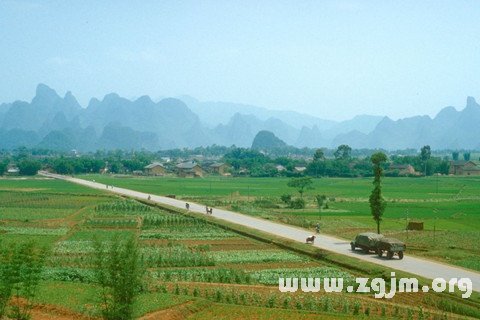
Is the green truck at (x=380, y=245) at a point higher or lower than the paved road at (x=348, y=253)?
higher

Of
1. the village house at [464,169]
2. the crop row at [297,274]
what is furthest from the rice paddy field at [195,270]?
the village house at [464,169]

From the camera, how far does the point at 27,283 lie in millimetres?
15977

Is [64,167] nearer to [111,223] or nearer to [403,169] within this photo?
[403,169]

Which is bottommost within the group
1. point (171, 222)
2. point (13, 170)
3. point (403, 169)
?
point (171, 222)

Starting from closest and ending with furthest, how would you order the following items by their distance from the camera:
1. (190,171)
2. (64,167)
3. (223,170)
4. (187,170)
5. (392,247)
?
(392,247), (64,167), (190,171), (187,170), (223,170)

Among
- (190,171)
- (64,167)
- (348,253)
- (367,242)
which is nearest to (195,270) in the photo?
(348,253)

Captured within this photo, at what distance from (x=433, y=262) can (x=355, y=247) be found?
435 centimetres

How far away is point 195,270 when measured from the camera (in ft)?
80.4

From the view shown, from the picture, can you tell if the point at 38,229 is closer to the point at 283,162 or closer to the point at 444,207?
the point at 444,207

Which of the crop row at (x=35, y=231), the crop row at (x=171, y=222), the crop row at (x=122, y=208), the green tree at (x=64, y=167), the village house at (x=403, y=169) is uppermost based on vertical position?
the village house at (x=403, y=169)

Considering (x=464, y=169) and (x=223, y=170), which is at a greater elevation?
(x=464, y=169)

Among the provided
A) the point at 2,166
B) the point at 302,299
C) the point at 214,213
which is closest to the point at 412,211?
the point at 214,213

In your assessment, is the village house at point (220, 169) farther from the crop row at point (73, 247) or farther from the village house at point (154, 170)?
the crop row at point (73, 247)

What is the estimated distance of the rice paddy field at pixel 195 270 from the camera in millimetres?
18078
